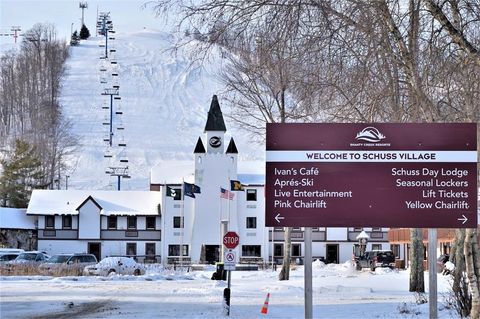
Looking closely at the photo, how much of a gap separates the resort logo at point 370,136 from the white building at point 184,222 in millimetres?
68244

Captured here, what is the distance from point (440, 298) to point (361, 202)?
14.5 meters

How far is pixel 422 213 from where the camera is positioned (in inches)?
556

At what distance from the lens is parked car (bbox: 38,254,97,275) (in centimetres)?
5320

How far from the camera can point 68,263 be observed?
2275 inches

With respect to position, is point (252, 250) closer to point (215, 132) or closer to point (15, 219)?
point (215, 132)

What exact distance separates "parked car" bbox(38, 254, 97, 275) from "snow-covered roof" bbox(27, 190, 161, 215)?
90.9 ft

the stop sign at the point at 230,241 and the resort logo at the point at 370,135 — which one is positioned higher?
the resort logo at the point at 370,135

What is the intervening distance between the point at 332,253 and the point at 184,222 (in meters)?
16.5

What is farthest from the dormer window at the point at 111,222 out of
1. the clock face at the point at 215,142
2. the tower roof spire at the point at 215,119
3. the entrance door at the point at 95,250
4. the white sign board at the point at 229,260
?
the white sign board at the point at 229,260

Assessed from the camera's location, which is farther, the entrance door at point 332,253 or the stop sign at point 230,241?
the entrance door at point 332,253

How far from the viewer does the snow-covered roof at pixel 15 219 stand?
87319 mm

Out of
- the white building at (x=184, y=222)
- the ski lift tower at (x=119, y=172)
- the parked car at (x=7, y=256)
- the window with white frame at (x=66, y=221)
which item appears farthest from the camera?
the ski lift tower at (x=119, y=172)

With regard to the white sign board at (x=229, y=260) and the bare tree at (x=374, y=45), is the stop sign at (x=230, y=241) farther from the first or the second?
the bare tree at (x=374, y=45)

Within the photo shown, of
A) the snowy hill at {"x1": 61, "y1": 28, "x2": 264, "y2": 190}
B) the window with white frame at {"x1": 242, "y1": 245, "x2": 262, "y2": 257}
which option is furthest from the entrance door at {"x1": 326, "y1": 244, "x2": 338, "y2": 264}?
the snowy hill at {"x1": 61, "y1": 28, "x2": 264, "y2": 190}
